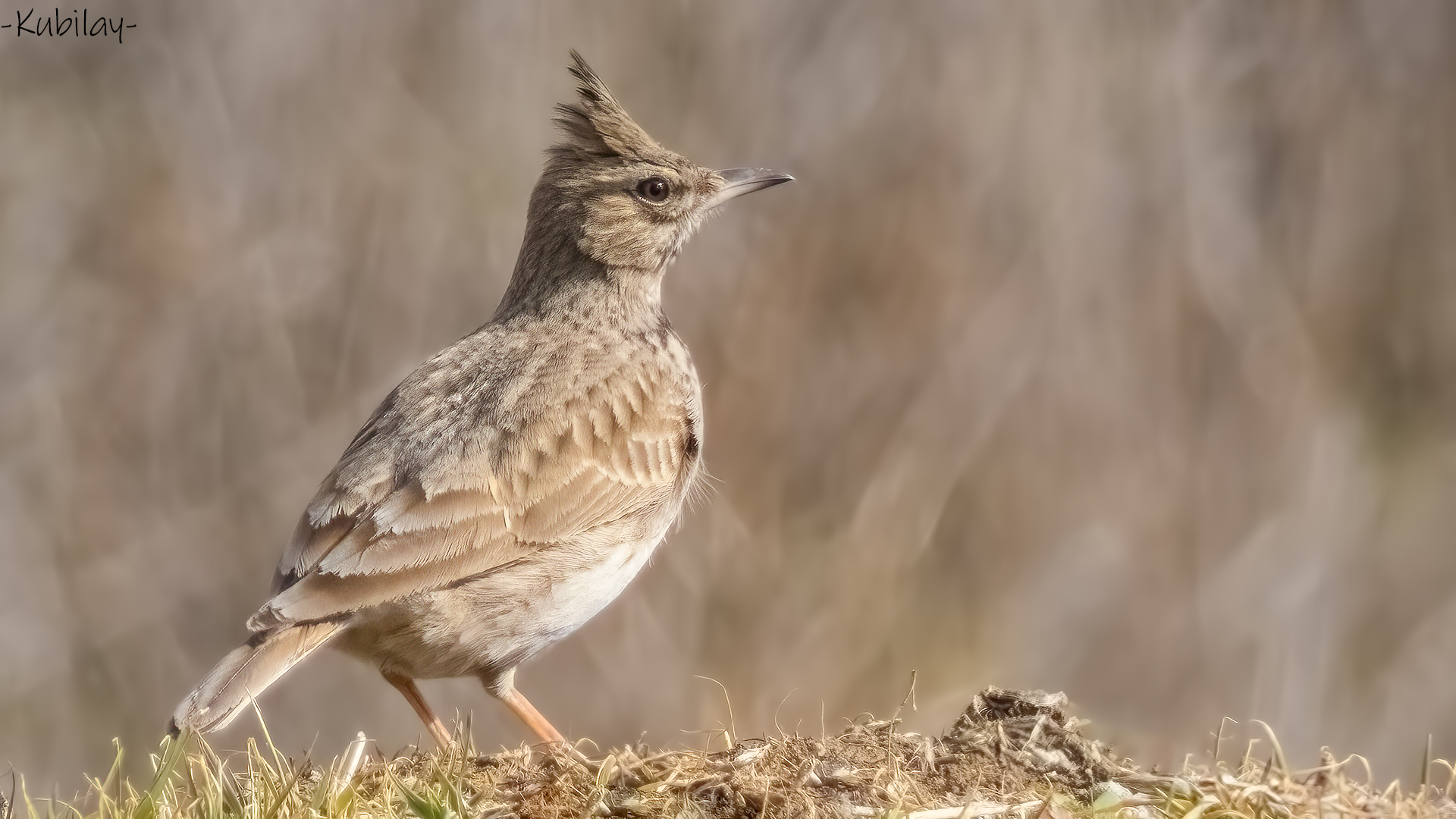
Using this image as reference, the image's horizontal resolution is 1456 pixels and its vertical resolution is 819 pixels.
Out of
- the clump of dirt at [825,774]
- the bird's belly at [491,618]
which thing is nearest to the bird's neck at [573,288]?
the bird's belly at [491,618]

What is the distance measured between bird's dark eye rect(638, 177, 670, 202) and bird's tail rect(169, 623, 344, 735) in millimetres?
2242

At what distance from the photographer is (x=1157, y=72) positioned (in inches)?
338

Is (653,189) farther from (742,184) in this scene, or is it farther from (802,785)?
(802,785)

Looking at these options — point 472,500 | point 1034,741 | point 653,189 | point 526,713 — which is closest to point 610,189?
point 653,189

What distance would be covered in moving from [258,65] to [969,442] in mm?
4827

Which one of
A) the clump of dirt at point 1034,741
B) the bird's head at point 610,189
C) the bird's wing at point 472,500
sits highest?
the bird's head at point 610,189

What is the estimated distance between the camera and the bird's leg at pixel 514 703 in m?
4.46

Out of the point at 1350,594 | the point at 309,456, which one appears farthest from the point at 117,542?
the point at 1350,594

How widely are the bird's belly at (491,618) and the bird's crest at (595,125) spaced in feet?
5.74

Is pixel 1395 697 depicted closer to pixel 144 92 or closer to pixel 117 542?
pixel 117 542

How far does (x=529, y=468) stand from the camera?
446cm

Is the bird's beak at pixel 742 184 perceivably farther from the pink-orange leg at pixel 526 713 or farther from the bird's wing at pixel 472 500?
the pink-orange leg at pixel 526 713

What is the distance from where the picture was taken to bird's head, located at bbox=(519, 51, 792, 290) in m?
5.42

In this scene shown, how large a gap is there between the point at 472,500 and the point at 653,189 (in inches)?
67.8
